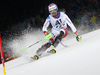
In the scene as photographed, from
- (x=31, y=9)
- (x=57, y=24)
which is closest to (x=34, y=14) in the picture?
(x=31, y=9)

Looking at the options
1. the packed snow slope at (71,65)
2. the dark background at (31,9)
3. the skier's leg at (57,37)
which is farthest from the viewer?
the dark background at (31,9)

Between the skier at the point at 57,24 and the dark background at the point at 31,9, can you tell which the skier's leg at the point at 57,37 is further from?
the dark background at the point at 31,9

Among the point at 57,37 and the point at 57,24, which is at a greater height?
the point at 57,24

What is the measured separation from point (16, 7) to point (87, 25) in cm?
325

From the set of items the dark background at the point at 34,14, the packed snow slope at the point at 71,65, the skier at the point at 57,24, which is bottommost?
the packed snow slope at the point at 71,65

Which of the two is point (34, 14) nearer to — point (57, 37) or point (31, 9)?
point (31, 9)

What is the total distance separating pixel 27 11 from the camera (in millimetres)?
8469

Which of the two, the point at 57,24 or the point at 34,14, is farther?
the point at 34,14

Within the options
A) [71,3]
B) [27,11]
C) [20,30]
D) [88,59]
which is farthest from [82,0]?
[88,59]

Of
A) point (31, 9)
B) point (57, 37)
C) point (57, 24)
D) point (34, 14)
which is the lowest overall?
point (57, 37)

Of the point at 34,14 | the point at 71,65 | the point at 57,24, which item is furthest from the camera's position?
the point at 34,14

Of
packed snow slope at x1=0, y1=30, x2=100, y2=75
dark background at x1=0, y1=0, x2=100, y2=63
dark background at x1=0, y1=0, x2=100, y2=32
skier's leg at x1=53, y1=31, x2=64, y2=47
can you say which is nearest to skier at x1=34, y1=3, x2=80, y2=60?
skier's leg at x1=53, y1=31, x2=64, y2=47

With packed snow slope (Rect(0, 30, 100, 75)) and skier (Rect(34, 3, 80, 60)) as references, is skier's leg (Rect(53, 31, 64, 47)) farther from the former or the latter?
packed snow slope (Rect(0, 30, 100, 75))

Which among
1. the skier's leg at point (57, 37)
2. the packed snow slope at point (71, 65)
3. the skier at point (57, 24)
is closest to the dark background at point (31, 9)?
the skier at point (57, 24)
